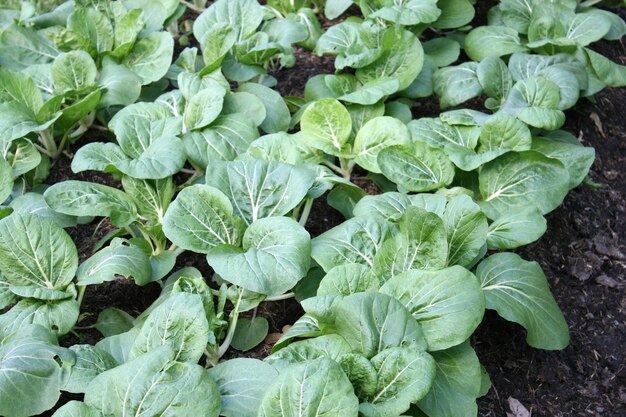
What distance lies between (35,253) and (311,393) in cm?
143

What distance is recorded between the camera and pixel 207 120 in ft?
12.1

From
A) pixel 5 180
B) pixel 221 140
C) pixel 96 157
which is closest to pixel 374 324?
pixel 221 140

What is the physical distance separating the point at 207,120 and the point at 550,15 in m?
2.39

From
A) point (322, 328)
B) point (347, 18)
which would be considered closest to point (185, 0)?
point (347, 18)

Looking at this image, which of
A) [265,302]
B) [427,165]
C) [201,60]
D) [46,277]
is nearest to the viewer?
[46,277]

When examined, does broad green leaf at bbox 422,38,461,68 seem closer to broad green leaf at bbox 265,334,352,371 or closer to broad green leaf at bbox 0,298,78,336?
broad green leaf at bbox 265,334,352,371

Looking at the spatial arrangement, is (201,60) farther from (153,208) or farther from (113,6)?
(153,208)

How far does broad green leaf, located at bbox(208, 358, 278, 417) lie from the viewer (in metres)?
2.44

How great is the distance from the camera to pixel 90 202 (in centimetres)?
326

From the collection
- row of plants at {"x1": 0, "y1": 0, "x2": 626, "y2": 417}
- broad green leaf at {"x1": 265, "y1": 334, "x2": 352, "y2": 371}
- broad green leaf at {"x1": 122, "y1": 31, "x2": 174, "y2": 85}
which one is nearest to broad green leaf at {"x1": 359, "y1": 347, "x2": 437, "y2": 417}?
row of plants at {"x1": 0, "y1": 0, "x2": 626, "y2": 417}

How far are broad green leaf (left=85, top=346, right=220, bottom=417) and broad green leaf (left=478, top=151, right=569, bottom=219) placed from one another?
1.75m

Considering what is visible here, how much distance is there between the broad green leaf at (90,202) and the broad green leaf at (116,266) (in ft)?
0.57

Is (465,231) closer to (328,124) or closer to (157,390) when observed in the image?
(328,124)

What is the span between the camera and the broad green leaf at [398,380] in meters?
2.39
